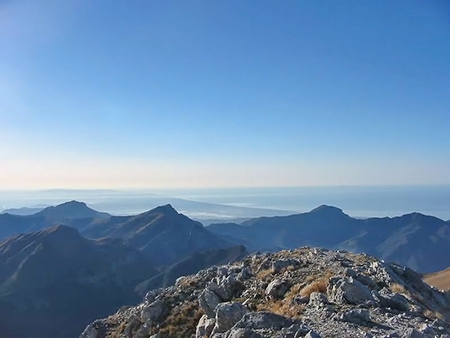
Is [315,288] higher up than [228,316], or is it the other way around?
[315,288]

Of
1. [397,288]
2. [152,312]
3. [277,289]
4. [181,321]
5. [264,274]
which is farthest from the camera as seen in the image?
[152,312]

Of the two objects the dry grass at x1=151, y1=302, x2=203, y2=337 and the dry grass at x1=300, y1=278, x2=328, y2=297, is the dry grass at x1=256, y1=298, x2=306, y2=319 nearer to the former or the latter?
the dry grass at x1=300, y1=278, x2=328, y2=297

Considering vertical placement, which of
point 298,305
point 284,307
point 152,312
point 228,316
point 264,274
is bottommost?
point 152,312

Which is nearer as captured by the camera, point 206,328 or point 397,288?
point 206,328

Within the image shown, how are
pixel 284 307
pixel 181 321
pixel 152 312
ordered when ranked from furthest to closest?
1. pixel 152 312
2. pixel 181 321
3. pixel 284 307

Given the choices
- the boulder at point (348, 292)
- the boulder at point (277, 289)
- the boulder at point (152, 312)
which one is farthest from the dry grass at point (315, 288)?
the boulder at point (152, 312)

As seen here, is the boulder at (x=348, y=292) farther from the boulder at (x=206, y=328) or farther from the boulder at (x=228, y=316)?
the boulder at (x=206, y=328)

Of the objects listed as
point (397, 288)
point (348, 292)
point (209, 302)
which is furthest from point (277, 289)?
point (397, 288)

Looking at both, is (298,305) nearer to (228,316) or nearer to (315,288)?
(315,288)

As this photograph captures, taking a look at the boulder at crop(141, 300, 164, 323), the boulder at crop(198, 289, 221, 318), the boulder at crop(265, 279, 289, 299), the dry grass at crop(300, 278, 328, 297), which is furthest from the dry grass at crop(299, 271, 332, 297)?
the boulder at crop(141, 300, 164, 323)
